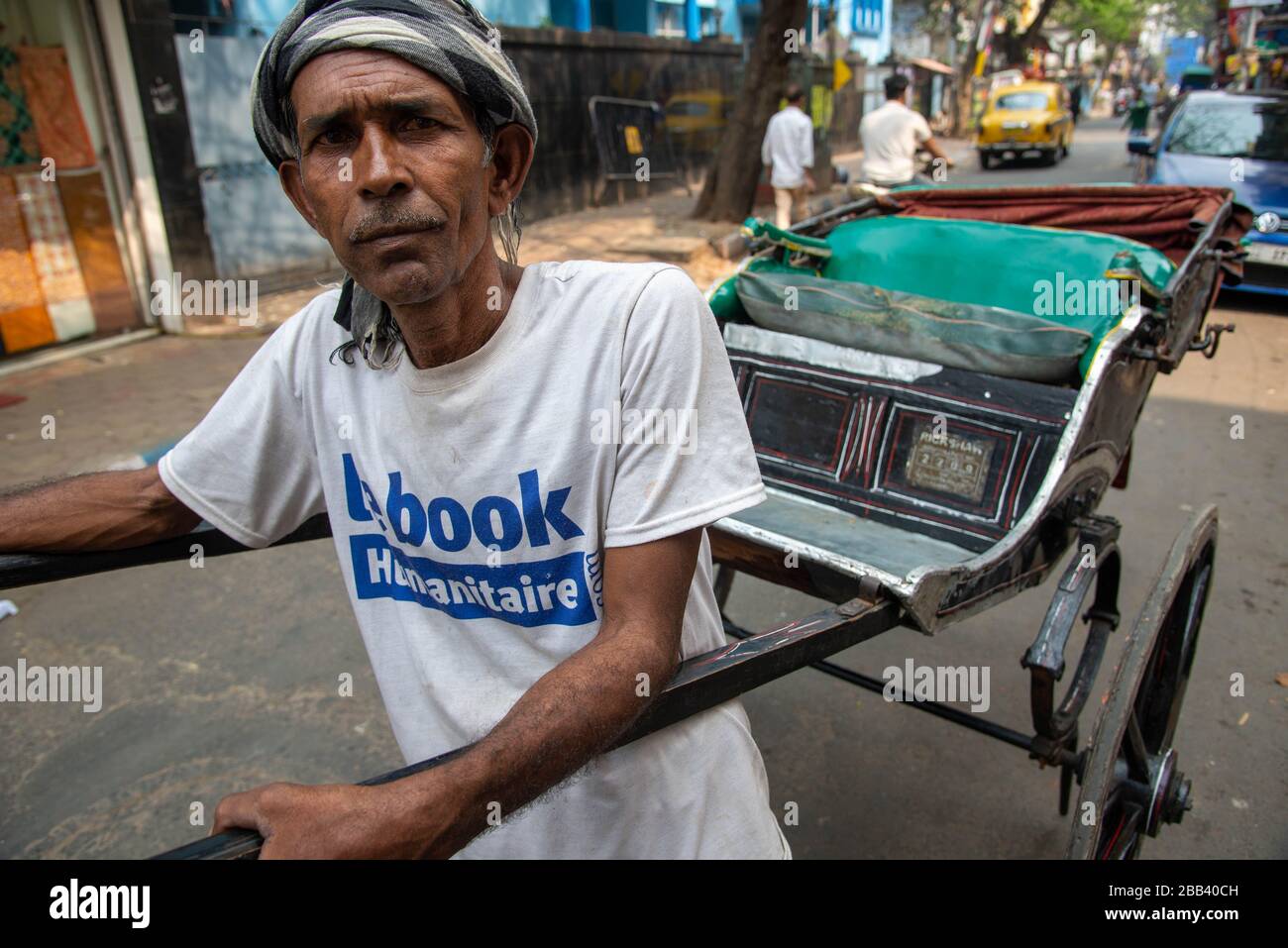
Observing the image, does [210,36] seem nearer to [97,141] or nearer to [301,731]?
[97,141]

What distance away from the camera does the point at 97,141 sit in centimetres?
719

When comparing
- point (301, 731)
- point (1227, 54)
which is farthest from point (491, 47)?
point (1227, 54)

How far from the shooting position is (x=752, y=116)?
10.4 metres

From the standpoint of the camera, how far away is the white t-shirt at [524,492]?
1.21 metres

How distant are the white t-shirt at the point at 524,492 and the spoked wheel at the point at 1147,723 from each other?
34.5 inches

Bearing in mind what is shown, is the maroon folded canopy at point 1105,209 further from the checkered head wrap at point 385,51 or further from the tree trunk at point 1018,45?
the tree trunk at point 1018,45

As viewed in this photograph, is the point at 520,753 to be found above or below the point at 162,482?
below

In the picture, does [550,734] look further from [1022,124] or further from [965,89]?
[965,89]

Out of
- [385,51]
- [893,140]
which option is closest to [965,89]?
[893,140]

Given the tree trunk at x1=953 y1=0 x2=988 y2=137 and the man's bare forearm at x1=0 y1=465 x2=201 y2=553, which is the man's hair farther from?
the tree trunk at x1=953 y1=0 x2=988 y2=137

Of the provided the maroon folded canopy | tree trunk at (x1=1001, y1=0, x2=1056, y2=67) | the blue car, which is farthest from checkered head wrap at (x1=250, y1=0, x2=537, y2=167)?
tree trunk at (x1=1001, y1=0, x2=1056, y2=67)

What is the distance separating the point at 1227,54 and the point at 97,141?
3882 cm

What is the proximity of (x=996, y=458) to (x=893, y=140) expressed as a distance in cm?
768

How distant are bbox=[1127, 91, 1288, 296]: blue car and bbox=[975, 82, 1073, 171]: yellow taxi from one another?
10917mm
